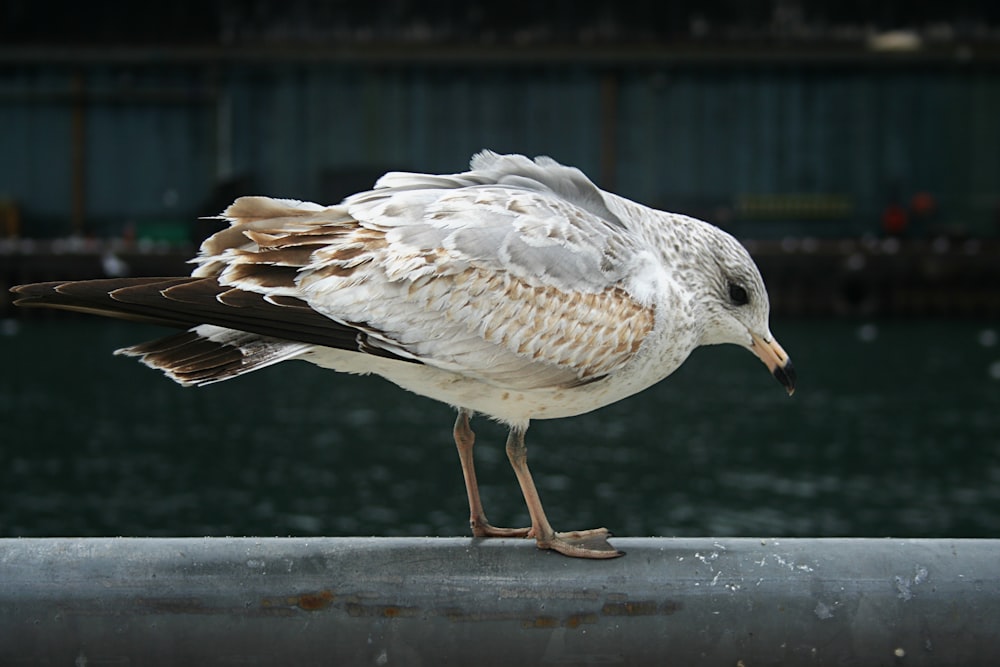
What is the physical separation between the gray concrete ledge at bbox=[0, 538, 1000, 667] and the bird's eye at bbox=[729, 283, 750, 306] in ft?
4.08

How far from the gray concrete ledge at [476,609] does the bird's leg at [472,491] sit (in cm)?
97

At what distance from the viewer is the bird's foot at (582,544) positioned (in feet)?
11.8

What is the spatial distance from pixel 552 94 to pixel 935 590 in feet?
86.8

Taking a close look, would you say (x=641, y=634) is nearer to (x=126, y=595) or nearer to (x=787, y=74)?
(x=126, y=595)

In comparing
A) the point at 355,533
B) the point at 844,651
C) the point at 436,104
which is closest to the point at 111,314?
the point at 844,651

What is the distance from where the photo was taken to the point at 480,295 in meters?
4.08

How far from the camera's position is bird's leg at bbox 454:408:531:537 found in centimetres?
438

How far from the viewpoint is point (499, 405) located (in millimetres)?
4246

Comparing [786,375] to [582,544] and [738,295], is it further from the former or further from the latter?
[582,544]

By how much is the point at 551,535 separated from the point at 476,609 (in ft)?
2.24

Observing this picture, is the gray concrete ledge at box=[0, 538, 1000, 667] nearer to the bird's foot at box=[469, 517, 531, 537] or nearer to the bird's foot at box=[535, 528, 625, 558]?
the bird's foot at box=[535, 528, 625, 558]

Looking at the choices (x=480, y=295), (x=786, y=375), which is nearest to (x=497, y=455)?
(x=786, y=375)

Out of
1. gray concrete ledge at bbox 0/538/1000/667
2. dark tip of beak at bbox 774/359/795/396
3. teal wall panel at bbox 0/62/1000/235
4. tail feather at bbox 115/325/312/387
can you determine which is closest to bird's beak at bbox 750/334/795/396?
dark tip of beak at bbox 774/359/795/396

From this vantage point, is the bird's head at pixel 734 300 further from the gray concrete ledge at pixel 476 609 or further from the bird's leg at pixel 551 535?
the gray concrete ledge at pixel 476 609
